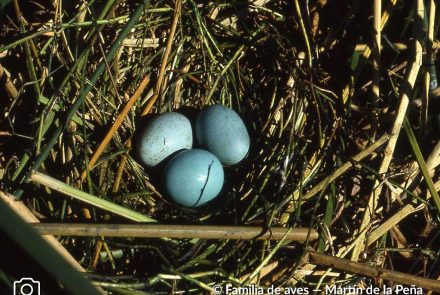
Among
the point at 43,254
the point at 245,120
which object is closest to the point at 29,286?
the point at 43,254

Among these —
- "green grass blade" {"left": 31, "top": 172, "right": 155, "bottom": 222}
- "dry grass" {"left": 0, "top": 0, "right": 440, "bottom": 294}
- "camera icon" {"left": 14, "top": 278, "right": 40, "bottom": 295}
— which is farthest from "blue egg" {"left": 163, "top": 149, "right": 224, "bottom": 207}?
"camera icon" {"left": 14, "top": 278, "right": 40, "bottom": 295}

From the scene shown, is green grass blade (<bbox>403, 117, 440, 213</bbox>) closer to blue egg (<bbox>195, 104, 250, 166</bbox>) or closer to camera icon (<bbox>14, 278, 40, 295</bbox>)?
blue egg (<bbox>195, 104, 250, 166</bbox>)

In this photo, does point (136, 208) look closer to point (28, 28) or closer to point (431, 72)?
point (28, 28)

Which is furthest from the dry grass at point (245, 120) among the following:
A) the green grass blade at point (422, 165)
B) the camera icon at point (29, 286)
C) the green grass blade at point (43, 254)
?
the green grass blade at point (43, 254)

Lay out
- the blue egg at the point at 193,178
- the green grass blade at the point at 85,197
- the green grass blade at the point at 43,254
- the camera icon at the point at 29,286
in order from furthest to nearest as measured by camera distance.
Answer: the blue egg at the point at 193,178, the green grass blade at the point at 85,197, the camera icon at the point at 29,286, the green grass blade at the point at 43,254

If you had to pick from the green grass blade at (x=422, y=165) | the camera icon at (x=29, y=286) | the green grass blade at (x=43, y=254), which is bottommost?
the camera icon at (x=29, y=286)

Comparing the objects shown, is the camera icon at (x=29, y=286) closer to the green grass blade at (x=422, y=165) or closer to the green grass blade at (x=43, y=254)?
the green grass blade at (x=43, y=254)
